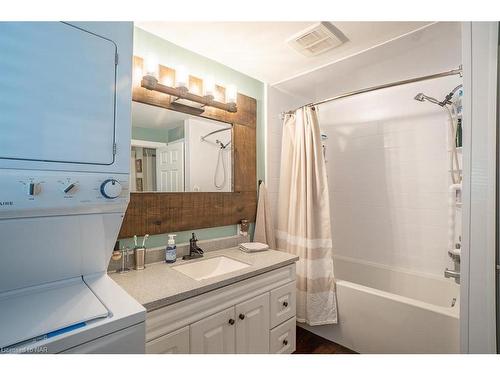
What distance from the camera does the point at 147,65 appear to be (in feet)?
5.11

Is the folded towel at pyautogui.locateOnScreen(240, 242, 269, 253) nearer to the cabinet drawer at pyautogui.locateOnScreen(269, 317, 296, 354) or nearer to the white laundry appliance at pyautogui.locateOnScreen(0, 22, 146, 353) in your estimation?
the cabinet drawer at pyautogui.locateOnScreen(269, 317, 296, 354)

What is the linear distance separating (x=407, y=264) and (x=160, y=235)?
83.1 inches

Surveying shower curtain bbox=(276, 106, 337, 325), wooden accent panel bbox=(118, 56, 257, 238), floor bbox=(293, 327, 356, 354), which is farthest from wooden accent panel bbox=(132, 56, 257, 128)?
floor bbox=(293, 327, 356, 354)

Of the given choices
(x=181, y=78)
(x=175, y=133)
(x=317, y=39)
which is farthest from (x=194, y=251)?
(x=317, y=39)

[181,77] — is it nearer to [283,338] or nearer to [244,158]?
[244,158]

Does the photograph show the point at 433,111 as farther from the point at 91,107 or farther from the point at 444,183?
the point at 91,107

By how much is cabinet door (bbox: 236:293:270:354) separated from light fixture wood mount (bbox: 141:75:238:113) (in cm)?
138

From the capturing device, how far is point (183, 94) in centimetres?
169

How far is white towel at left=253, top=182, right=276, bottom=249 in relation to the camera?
2.11 meters

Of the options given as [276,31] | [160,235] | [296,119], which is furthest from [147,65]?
[296,119]

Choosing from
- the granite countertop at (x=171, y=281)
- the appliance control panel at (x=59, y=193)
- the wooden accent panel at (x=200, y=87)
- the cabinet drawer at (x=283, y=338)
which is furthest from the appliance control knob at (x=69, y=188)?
the cabinet drawer at (x=283, y=338)

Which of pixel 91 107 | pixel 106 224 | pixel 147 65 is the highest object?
pixel 147 65

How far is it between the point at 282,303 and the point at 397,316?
0.76 metres

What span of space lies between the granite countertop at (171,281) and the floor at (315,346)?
0.76m
